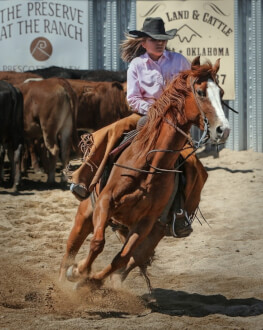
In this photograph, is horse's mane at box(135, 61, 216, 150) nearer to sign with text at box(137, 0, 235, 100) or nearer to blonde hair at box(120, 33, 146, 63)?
blonde hair at box(120, 33, 146, 63)

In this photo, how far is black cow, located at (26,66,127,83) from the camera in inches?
570

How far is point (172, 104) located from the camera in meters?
5.98

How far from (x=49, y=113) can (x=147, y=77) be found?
6.31 m

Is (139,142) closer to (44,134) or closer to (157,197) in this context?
(157,197)

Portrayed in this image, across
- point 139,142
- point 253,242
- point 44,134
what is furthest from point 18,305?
point 44,134

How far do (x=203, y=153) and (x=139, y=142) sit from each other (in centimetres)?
910

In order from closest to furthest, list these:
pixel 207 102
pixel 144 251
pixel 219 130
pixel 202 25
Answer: pixel 219 130 → pixel 207 102 → pixel 144 251 → pixel 202 25

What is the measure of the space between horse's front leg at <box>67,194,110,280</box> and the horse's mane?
59 centimetres

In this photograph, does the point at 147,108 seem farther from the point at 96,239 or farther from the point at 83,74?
the point at 83,74

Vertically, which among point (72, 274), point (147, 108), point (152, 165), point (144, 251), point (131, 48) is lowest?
point (72, 274)

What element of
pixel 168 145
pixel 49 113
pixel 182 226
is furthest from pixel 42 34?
pixel 168 145

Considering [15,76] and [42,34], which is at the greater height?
[42,34]

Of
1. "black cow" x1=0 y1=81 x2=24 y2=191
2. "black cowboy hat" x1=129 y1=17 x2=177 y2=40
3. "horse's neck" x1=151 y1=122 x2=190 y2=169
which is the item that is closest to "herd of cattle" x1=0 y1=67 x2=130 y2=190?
"black cow" x1=0 y1=81 x2=24 y2=191

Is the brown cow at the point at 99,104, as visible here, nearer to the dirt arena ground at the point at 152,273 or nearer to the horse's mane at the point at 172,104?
the dirt arena ground at the point at 152,273
